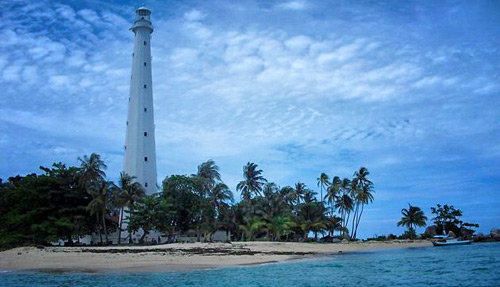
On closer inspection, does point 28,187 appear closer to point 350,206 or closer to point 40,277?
point 40,277

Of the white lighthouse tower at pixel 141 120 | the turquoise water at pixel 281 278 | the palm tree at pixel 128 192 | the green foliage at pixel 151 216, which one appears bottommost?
the turquoise water at pixel 281 278

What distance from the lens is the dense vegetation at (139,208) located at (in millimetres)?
45281

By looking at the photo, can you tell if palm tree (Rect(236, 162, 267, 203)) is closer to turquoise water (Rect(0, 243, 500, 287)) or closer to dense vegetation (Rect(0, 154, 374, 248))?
dense vegetation (Rect(0, 154, 374, 248))

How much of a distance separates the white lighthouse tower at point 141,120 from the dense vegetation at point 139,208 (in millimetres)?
2518

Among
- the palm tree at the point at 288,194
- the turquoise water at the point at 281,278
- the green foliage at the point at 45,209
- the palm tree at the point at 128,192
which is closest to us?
the turquoise water at the point at 281,278

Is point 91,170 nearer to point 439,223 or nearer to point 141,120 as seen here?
point 141,120

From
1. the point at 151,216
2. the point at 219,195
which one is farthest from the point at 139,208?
the point at 219,195

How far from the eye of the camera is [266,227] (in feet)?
196

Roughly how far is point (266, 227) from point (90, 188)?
939 inches

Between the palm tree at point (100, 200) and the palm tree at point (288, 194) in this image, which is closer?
the palm tree at point (100, 200)

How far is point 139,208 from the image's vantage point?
48.2m

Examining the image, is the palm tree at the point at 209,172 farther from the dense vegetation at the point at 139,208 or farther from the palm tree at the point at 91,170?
the palm tree at the point at 91,170

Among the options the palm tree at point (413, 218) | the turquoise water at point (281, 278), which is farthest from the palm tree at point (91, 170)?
the palm tree at point (413, 218)

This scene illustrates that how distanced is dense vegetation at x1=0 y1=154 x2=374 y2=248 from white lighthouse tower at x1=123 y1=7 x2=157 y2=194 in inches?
99.2
